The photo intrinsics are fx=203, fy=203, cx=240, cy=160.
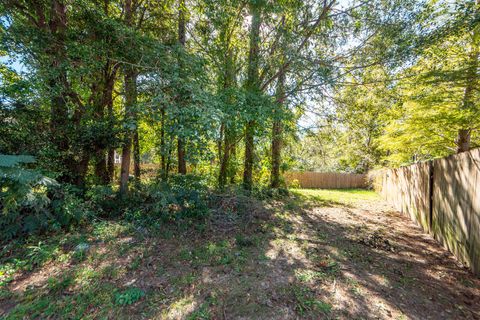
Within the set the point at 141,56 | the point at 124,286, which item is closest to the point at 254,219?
the point at 124,286

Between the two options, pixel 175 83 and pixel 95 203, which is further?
pixel 95 203

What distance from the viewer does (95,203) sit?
4.18 m

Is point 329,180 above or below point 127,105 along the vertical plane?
below

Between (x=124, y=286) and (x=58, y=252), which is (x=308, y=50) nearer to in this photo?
(x=124, y=286)

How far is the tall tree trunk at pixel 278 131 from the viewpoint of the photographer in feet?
15.9

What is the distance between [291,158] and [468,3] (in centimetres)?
645

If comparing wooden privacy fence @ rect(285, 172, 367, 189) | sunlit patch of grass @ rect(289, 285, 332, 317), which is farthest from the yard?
wooden privacy fence @ rect(285, 172, 367, 189)

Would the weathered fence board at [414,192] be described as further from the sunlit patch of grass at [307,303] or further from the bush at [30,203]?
the bush at [30,203]

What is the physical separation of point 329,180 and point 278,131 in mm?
11010

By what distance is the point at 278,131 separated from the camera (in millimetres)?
6469

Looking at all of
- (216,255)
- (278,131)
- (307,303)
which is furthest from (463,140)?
(216,255)

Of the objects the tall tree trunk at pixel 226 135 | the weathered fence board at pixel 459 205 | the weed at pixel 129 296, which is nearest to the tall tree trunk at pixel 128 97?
the tall tree trunk at pixel 226 135

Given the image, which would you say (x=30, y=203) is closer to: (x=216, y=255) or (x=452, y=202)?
(x=216, y=255)

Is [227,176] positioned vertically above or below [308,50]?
below
